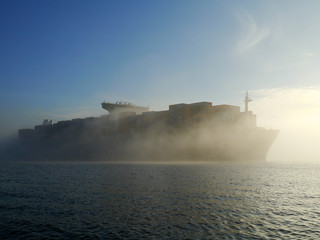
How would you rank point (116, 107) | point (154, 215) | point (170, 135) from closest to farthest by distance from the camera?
point (154, 215) < point (170, 135) < point (116, 107)

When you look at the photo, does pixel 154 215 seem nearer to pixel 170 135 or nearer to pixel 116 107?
pixel 170 135

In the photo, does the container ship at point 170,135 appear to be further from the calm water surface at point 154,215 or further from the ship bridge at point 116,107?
the calm water surface at point 154,215

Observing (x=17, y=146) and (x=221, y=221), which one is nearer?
(x=221, y=221)

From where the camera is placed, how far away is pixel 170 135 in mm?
93250

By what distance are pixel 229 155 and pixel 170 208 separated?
85705mm

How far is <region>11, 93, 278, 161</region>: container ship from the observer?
91.2 m

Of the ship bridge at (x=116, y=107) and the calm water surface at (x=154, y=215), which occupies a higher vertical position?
the ship bridge at (x=116, y=107)

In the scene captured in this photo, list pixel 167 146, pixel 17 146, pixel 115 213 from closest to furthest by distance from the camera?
1. pixel 115 213
2. pixel 167 146
3. pixel 17 146

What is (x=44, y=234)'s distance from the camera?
1240cm

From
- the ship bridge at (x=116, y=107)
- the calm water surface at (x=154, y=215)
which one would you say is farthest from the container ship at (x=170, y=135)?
the calm water surface at (x=154, y=215)

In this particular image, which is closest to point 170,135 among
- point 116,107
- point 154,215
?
point 116,107

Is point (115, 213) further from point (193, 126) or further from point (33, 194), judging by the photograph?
point (193, 126)

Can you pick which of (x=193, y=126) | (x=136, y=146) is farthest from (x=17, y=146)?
(x=193, y=126)

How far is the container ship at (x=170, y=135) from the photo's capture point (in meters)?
91.2
